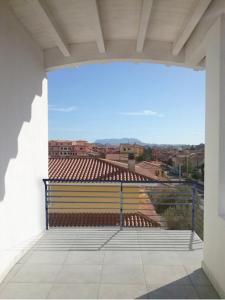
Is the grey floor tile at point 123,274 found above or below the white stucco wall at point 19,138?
below

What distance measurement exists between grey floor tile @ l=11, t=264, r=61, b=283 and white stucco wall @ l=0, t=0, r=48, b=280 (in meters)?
0.16

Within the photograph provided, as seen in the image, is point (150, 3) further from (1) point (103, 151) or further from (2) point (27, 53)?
(1) point (103, 151)

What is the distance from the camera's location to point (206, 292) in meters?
2.84

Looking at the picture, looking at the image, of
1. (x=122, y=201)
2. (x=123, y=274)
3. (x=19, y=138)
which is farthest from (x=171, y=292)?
(x=19, y=138)

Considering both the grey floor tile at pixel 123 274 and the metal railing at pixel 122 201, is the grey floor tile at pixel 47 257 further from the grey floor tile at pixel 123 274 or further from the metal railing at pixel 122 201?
the metal railing at pixel 122 201

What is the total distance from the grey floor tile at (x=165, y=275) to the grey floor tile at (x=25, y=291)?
1.03 m

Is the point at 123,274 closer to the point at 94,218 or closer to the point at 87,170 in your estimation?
the point at 94,218

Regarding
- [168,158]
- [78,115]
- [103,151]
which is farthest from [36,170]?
[78,115]

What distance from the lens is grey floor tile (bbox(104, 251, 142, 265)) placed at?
3.54 m

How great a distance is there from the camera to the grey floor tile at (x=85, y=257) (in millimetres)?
3553

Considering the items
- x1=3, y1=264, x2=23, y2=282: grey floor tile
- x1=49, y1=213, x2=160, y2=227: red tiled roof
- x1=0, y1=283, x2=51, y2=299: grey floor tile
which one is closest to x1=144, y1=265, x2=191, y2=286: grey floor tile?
x1=0, y1=283, x2=51, y2=299: grey floor tile

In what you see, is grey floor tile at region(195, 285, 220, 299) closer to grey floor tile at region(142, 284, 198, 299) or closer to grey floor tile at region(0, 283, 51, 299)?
grey floor tile at region(142, 284, 198, 299)

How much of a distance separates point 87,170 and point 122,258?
5.81m

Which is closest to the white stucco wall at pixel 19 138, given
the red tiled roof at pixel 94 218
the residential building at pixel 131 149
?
the red tiled roof at pixel 94 218
